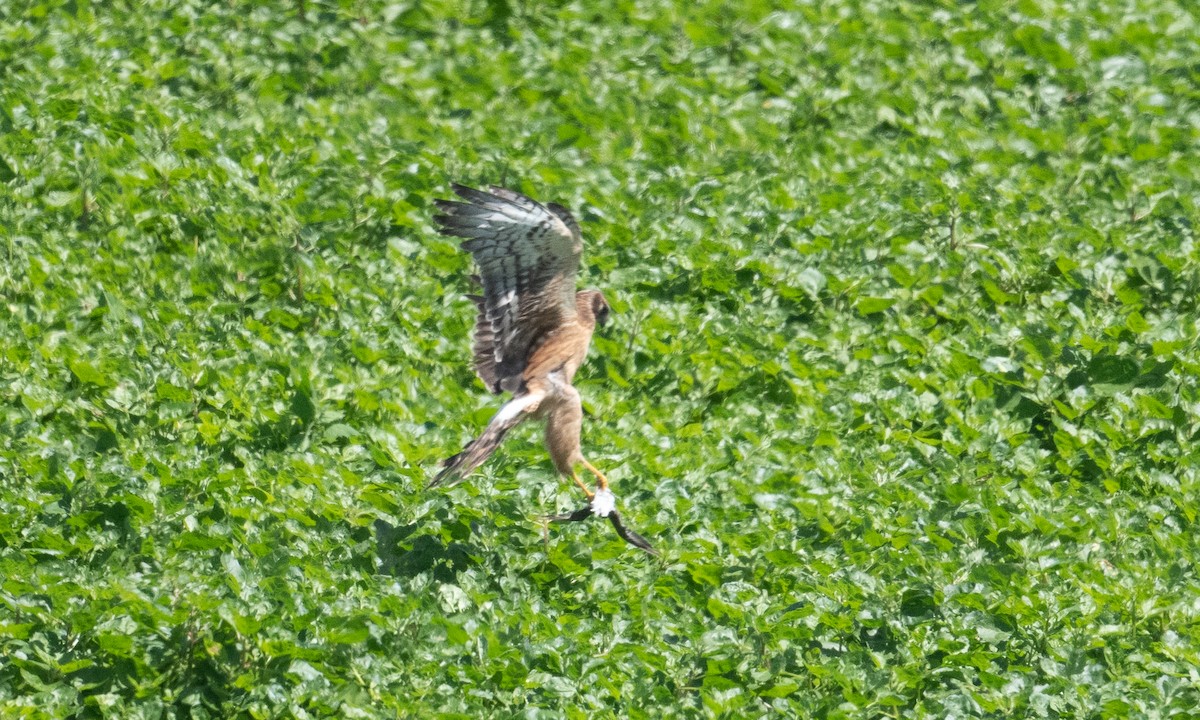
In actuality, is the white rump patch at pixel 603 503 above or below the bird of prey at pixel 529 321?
below

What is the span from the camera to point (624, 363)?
8844mm

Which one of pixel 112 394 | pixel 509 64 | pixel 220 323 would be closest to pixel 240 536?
pixel 112 394

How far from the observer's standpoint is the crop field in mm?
6695

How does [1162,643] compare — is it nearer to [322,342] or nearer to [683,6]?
[322,342]

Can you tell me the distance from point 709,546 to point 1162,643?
184 centimetres

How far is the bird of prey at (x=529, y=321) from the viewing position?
7.18 metres

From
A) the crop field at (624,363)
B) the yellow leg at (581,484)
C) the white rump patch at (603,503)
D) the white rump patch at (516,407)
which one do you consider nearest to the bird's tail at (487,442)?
the white rump patch at (516,407)

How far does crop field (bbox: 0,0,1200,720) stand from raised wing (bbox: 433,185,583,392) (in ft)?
1.49

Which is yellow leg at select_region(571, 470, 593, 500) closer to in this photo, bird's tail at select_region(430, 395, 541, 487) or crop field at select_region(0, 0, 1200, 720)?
crop field at select_region(0, 0, 1200, 720)

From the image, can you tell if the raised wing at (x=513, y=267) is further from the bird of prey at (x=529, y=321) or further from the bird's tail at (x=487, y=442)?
the bird's tail at (x=487, y=442)

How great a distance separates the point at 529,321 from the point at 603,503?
34.0 inches

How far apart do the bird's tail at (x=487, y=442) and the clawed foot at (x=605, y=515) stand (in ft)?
1.36

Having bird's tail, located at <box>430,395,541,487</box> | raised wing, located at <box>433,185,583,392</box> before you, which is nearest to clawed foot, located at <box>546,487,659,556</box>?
bird's tail, located at <box>430,395,541,487</box>

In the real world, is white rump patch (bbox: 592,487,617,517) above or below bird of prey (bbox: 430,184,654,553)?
below
